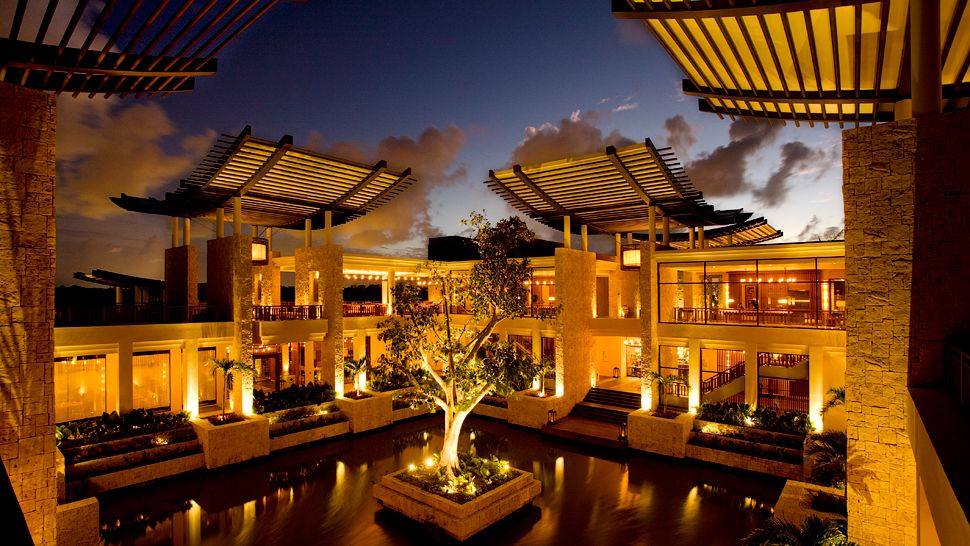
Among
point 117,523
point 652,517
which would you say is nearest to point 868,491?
point 652,517

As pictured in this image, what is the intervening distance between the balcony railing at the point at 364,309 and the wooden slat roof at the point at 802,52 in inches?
608

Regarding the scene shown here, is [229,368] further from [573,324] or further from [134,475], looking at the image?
[573,324]

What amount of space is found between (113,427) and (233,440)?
3087 millimetres

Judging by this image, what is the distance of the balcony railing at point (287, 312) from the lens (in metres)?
17.6

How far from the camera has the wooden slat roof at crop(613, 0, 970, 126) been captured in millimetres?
7848

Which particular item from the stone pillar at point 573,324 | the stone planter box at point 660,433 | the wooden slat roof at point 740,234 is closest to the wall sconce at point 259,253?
the stone pillar at point 573,324

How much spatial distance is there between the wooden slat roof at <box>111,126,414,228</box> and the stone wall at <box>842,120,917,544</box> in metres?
13.8

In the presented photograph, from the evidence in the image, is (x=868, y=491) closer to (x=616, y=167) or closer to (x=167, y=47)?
(x=616, y=167)

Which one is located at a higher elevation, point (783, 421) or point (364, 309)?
point (364, 309)

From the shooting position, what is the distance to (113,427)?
1348 centimetres

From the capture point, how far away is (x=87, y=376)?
625 inches

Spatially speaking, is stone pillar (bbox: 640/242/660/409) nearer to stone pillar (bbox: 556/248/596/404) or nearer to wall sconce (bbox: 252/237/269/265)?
stone pillar (bbox: 556/248/596/404)

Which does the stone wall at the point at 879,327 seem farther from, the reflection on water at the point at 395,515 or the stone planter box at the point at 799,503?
the reflection on water at the point at 395,515

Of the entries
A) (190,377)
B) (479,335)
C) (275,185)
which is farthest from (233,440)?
(275,185)
